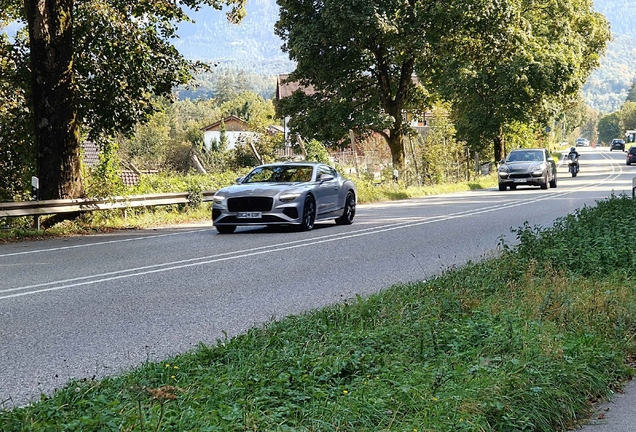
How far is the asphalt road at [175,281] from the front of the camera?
6941 mm

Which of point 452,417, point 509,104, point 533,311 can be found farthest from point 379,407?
point 509,104

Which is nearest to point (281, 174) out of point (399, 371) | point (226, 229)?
point (226, 229)

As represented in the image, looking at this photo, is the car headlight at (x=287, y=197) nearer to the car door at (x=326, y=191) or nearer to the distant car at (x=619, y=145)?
the car door at (x=326, y=191)

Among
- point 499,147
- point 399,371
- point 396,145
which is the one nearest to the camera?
point 399,371

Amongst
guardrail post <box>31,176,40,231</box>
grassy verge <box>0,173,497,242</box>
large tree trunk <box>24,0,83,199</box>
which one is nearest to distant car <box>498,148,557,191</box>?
grassy verge <box>0,173,497,242</box>

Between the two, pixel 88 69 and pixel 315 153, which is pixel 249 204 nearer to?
pixel 88 69

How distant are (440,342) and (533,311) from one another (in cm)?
148

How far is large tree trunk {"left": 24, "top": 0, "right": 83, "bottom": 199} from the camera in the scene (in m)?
19.5

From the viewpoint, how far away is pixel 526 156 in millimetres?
38750

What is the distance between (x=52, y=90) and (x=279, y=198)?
590 centimetres

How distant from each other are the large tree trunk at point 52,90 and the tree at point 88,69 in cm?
2

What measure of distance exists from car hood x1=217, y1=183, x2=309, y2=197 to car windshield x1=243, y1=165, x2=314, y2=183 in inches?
18.9

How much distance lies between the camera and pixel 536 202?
27.0 meters

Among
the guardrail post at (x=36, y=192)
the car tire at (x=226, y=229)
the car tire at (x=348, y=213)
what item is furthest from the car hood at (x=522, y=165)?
the guardrail post at (x=36, y=192)
